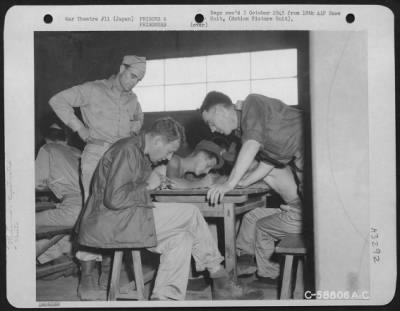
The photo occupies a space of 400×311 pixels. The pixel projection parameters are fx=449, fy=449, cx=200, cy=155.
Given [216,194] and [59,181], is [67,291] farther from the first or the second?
[216,194]

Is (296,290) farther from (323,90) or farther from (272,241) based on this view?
(323,90)

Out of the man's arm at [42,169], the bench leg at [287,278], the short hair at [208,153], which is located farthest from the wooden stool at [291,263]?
the man's arm at [42,169]

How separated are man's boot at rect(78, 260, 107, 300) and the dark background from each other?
0.35 m

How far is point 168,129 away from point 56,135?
0.35 metres

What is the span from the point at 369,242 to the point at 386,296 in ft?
0.46

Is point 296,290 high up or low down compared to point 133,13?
down

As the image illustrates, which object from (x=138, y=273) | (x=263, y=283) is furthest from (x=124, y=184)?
(x=263, y=283)

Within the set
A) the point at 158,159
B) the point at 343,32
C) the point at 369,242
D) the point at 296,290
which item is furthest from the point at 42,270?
the point at 343,32

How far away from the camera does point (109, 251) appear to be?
117 cm

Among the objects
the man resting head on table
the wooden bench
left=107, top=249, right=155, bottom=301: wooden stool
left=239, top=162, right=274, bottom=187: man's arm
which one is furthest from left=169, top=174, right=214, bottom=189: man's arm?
the wooden bench

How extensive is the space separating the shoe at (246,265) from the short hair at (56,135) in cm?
60

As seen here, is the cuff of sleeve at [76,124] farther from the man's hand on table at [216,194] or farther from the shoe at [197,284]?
the shoe at [197,284]

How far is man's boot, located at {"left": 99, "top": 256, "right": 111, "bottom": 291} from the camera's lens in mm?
1165

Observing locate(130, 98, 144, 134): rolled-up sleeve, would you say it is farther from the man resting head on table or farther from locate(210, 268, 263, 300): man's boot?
locate(210, 268, 263, 300): man's boot
